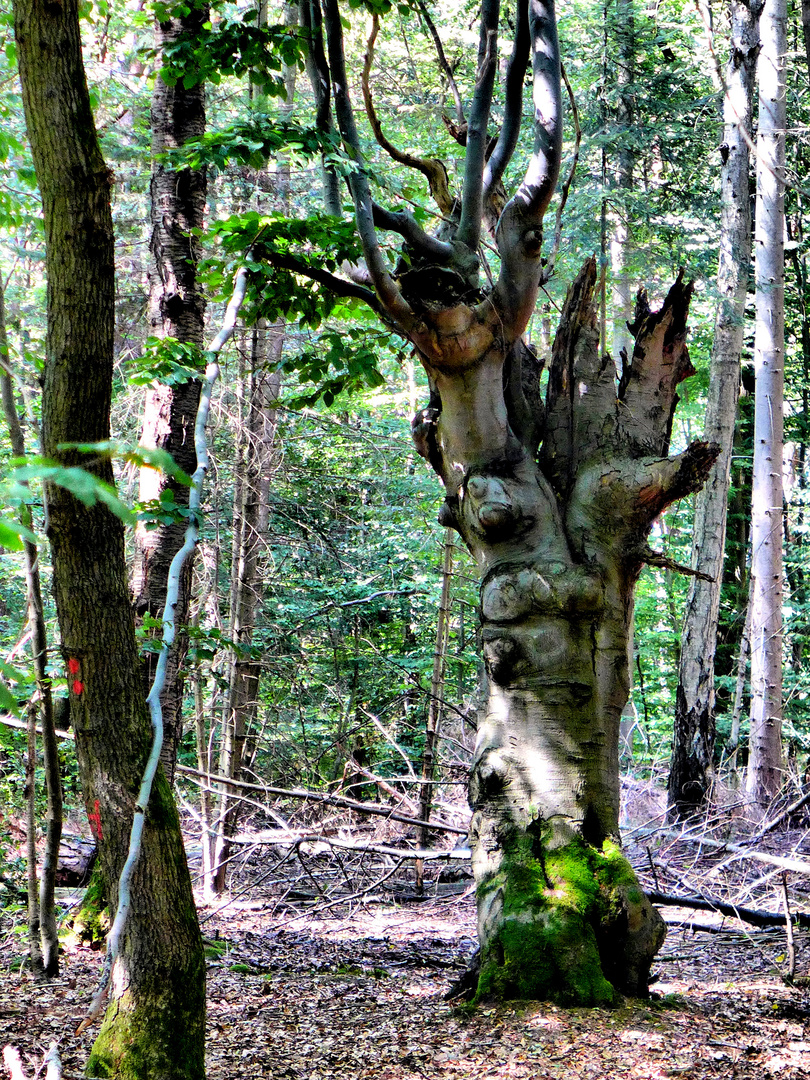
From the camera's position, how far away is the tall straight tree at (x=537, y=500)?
3924 millimetres

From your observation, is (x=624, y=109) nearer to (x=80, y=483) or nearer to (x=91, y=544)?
(x=91, y=544)

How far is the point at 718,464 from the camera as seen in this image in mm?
9703

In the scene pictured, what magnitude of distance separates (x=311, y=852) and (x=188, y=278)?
4.97 m

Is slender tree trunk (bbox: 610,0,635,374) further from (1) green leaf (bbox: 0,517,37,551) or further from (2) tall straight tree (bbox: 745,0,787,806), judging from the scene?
(1) green leaf (bbox: 0,517,37,551)

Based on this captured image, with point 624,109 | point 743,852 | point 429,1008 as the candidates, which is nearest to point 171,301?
point 429,1008

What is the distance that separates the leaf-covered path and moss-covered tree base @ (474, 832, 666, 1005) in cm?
12

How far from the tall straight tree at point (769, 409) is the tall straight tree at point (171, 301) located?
696 cm

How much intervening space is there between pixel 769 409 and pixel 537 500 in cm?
669

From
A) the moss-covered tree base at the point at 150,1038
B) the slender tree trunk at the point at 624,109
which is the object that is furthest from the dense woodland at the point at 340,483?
the slender tree trunk at the point at 624,109

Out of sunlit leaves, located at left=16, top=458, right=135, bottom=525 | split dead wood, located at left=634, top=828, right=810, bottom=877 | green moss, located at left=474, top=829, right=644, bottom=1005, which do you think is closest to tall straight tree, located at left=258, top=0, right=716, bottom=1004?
green moss, located at left=474, top=829, right=644, bottom=1005

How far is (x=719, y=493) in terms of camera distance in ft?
31.8

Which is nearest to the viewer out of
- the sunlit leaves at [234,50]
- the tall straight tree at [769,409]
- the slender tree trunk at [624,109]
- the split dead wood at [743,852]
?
the sunlit leaves at [234,50]

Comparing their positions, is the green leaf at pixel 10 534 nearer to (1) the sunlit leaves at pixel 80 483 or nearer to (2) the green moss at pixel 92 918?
(1) the sunlit leaves at pixel 80 483

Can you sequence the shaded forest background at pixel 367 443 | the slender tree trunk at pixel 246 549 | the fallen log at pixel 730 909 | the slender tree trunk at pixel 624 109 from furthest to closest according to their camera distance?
the slender tree trunk at pixel 624 109
the shaded forest background at pixel 367 443
the slender tree trunk at pixel 246 549
the fallen log at pixel 730 909
